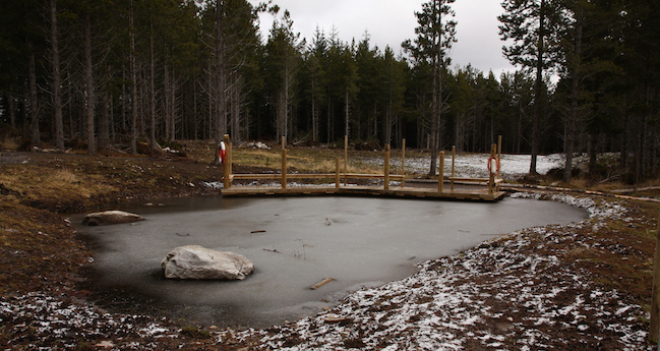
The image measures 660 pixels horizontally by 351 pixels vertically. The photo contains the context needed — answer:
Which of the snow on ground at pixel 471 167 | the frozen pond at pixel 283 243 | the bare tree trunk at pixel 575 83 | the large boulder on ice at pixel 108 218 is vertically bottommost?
the frozen pond at pixel 283 243

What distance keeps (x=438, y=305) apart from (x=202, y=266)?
3.37 m

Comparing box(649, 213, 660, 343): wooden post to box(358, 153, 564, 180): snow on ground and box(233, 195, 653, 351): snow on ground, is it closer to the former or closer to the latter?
box(233, 195, 653, 351): snow on ground

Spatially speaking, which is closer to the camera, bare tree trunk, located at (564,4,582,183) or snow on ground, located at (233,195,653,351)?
snow on ground, located at (233,195,653,351)

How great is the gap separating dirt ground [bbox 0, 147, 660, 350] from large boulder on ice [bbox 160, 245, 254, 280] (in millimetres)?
1216

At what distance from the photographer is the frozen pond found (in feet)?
16.6

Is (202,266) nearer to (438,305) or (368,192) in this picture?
(438,305)

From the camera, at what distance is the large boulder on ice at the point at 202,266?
5879 millimetres

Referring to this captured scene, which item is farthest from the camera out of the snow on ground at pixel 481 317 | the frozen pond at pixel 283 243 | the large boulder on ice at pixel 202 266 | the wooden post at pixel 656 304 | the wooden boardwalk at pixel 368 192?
the wooden boardwalk at pixel 368 192

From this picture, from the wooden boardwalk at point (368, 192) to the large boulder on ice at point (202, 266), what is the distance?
8.25 metres

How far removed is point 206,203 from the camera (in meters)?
12.9

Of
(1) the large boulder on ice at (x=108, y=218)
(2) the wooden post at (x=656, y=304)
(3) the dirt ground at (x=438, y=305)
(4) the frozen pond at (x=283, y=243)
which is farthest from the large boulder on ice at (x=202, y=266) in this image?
(2) the wooden post at (x=656, y=304)

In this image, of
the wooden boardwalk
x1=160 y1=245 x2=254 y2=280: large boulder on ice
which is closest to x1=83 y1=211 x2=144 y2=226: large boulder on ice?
x1=160 y1=245 x2=254 y2=280: large boulder on ice

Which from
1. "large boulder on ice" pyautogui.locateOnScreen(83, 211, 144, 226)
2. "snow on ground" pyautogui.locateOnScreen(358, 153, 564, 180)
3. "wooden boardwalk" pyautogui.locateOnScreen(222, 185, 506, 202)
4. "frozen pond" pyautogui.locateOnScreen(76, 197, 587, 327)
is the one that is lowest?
"frozen pond" pyautogui.locateOnScreen(76, 197, 587, 327)

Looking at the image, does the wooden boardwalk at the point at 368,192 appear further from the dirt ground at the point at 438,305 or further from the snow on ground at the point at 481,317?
the snow on ground at the point at 481,317
